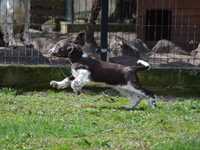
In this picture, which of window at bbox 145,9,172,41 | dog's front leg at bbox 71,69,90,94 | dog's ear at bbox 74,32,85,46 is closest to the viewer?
dog's front leg at bbox 71,69,90,94

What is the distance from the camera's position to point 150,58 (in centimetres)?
1217

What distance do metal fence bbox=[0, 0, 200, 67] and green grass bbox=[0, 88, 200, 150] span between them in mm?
1059

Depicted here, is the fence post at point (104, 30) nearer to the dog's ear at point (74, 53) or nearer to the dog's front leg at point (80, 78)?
the dog's ear at point (74, 53)

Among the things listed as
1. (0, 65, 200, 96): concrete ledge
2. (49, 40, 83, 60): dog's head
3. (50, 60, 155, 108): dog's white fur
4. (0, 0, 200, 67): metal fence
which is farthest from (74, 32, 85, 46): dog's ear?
(50, 60, 155, 108): dog's white fur

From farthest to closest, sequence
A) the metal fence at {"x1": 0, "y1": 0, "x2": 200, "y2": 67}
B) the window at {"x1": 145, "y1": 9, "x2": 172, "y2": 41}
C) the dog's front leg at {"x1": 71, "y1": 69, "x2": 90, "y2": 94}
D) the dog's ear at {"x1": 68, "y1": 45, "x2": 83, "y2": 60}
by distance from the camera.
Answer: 1. the window at {"x1": 145, "y1": 9, "x2": 172, "y2": 41}
2. the metal fence at {"x1": 0, "y1": 0, "x2": 200, "y2": 67}
3. the dog's ear at {"x1": 68, "y1": 45, "x2": 83, "y2": 60}
4. the dog's front leg at {"x1": 71, "y1": 69, "x2": 90, "y2": 94}

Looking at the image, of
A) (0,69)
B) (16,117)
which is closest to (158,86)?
(0,69)

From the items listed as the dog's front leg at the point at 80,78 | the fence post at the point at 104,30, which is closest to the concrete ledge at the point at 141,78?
the fence post at the point at 104,30

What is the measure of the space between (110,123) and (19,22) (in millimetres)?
5317

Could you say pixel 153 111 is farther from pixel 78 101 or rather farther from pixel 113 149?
pixel 113 149

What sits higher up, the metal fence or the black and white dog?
the metal fence

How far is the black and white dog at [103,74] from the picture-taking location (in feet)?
30.2

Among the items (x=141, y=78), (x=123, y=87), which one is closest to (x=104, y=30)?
(x=141, y=78)

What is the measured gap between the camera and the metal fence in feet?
37.8

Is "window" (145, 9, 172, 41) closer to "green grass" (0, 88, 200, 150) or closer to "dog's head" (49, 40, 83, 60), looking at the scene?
"green grass" (0, 88, 200, 150)
